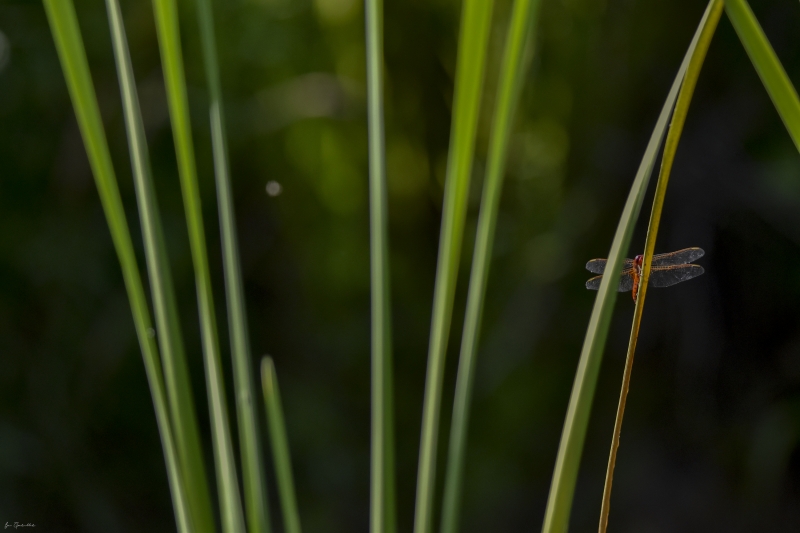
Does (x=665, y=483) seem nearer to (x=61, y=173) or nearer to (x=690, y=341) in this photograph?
(x=690, y=341)

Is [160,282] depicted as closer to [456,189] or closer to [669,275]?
[456,189]

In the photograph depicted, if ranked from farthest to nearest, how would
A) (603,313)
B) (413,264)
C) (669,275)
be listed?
1. (413,264)
2. (669,275)
3. (603,313)

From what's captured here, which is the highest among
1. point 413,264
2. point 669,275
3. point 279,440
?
point 413,264

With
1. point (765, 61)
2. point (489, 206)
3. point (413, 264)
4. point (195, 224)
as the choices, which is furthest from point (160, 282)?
point (413, 264)

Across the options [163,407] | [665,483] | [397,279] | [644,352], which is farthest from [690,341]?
[163,407]

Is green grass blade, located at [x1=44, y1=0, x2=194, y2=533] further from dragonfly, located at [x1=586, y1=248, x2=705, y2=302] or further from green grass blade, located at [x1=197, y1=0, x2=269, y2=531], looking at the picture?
dragonfly, located at [x1=586, y1=248, x2=705, y2=302]

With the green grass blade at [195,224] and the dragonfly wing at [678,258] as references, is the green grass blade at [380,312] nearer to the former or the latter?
the green grass blade at [195,224]

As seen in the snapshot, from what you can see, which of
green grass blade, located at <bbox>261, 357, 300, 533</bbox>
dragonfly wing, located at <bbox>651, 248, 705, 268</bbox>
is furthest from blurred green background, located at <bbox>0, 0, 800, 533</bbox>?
green grass blade, located at <bbox>261, 357, 300, 533</bbox>
